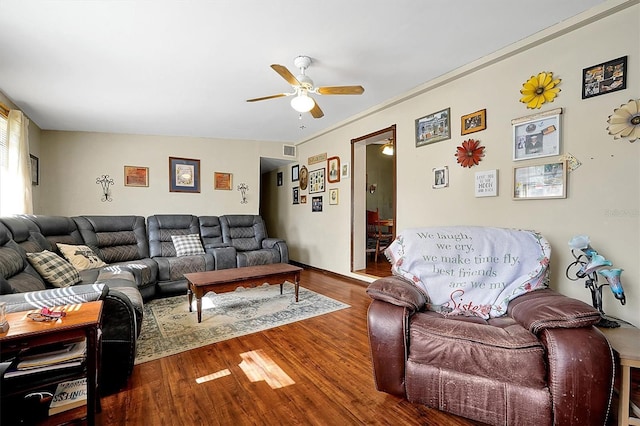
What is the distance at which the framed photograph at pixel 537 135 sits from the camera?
2236 millimetres

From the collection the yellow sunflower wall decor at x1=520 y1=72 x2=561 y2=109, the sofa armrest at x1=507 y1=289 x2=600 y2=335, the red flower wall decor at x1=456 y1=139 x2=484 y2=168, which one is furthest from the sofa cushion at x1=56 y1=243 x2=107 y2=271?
the yellow sunflower wall decor at x1=520 y1=72 x2=561 y2=109

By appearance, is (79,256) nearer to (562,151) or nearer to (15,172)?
(15,172)

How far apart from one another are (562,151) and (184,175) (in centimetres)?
533

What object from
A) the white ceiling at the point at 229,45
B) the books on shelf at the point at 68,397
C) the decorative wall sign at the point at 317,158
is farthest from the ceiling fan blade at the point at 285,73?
the decorative wall sign at the point at 317,158

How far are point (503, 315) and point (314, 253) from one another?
387 cm

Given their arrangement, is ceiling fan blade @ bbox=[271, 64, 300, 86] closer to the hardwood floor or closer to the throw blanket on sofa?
the throw blanket on sofa

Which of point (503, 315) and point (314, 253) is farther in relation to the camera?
point (314, 253)

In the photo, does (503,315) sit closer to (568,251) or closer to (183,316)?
(568,251)

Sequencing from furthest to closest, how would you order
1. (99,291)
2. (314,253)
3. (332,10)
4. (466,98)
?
(314,253) → (466,98) → (332,10) → (99,291)

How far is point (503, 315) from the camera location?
174 centimetres

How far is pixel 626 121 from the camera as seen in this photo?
191 centimetres

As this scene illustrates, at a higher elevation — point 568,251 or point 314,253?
point 568,251

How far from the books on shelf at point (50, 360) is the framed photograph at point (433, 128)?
3.39 meters

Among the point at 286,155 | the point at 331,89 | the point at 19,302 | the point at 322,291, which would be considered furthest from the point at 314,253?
the point at 19,302
